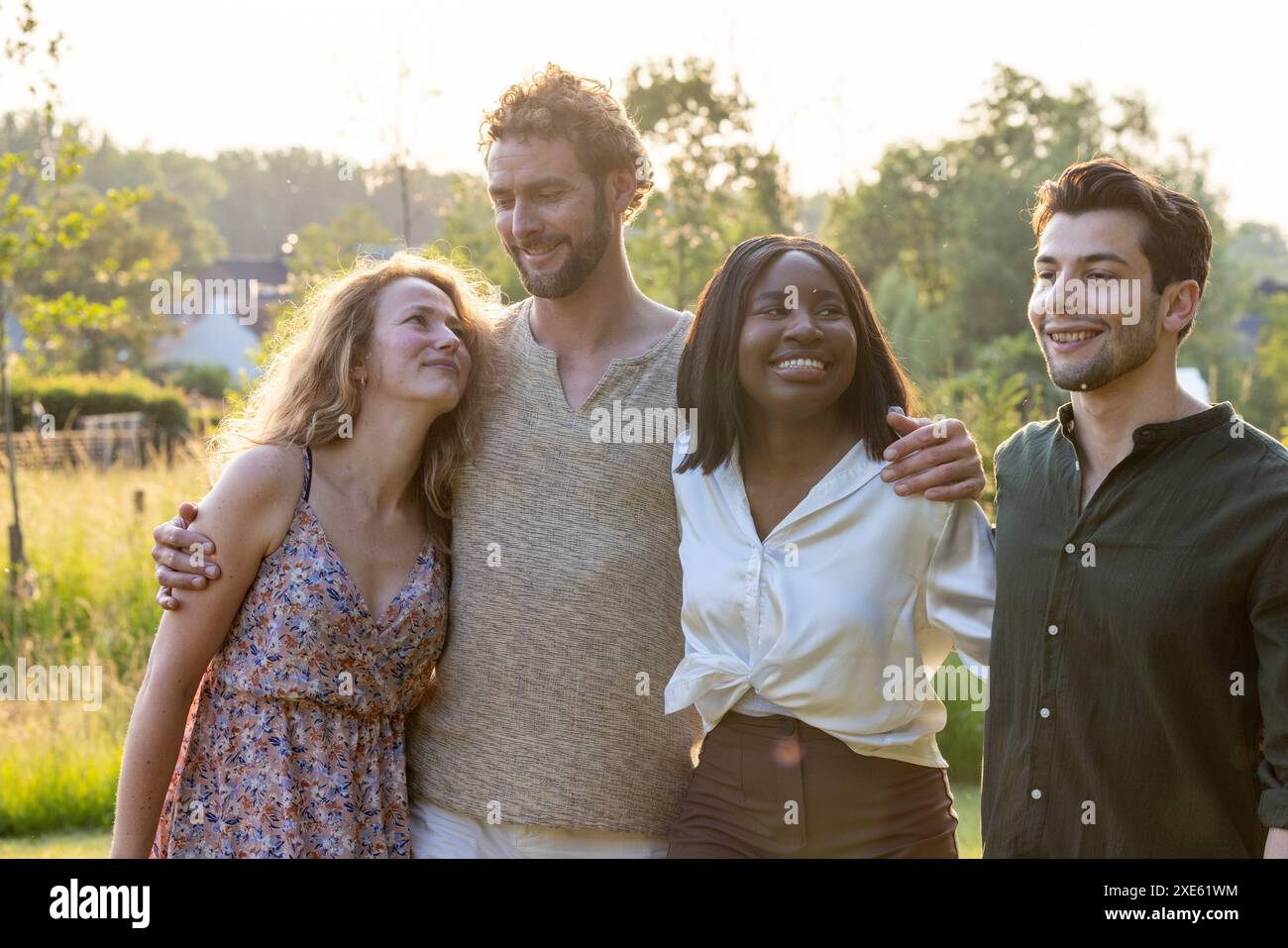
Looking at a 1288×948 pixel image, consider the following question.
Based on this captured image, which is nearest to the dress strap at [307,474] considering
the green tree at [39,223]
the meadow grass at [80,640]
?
the meadow grass at [80,640]

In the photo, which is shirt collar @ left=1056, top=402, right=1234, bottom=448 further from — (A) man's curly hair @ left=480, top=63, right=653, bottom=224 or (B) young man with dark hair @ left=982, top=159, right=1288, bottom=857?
(A) man's curly hair @ left=480, top=63, right=653, bottom=224

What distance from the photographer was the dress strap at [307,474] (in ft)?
11.7

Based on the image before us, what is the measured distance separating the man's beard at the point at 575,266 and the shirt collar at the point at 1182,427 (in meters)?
1.56

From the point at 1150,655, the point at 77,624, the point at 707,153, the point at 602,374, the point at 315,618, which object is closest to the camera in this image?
the point at 1150,655

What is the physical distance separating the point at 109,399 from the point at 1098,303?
83.4ft

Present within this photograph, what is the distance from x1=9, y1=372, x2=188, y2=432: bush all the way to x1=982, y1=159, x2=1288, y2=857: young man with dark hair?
23273 millimetres

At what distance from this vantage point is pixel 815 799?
3.17m

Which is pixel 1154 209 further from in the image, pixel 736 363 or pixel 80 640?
pixel 80 640

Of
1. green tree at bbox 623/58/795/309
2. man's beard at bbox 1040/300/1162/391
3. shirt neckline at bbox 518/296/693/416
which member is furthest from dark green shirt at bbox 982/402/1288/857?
green tree at bbox 623/58/795/309

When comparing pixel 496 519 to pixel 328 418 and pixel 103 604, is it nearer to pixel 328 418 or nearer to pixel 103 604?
pixel 328 418

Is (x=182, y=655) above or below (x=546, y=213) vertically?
below

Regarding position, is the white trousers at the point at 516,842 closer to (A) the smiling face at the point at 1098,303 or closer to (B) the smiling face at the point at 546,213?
(B) the smiling face at the point at 546,213

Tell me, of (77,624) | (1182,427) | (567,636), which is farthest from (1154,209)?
(77,624)
